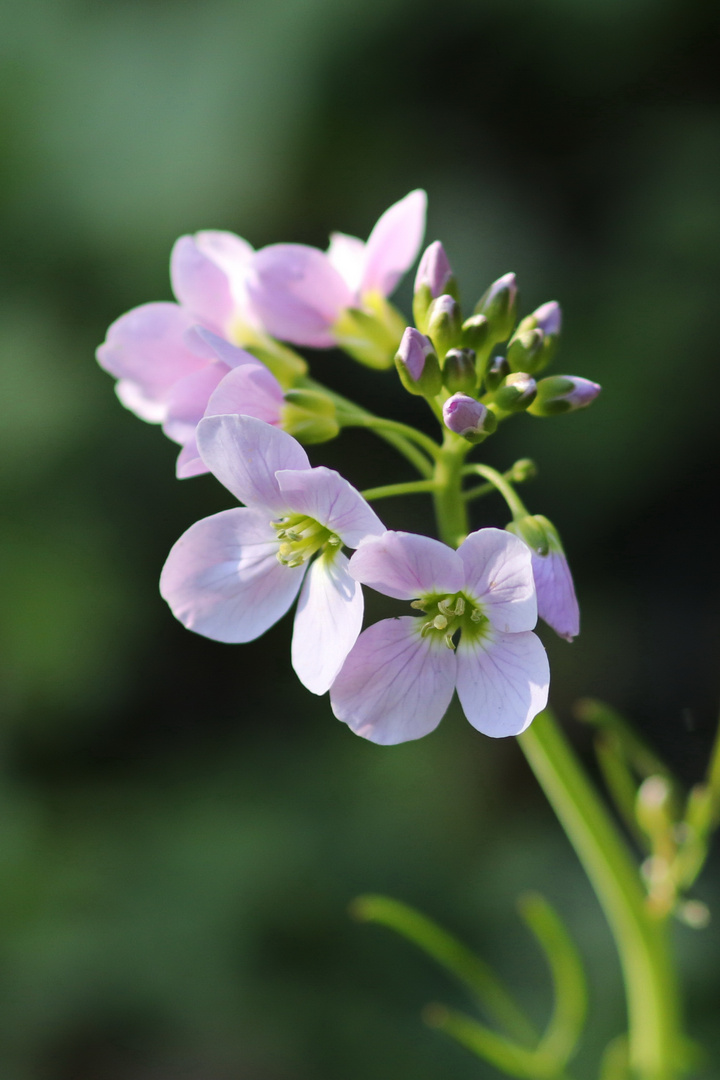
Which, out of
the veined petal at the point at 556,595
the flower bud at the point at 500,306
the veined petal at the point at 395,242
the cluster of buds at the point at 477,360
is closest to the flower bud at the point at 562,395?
the cluster of buds at the point at 477,360

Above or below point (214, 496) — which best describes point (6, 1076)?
below

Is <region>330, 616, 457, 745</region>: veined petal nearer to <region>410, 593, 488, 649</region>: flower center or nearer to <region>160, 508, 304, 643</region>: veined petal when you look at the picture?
<region>410, 593, 488, 649</region>: flower center

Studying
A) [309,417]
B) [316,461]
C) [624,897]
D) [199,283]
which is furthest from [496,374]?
[316,461]

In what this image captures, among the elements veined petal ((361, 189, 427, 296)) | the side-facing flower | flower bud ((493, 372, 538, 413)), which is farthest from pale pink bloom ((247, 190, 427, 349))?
the side-facing flower

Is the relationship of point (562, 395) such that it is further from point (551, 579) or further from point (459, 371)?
point (551, 579)

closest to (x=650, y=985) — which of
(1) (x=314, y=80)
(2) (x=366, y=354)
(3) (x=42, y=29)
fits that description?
(2) (x=366, y=354)

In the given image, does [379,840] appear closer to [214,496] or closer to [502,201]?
[214,496]

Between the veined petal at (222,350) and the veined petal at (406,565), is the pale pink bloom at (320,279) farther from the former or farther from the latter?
the veined petal at (406,565)
